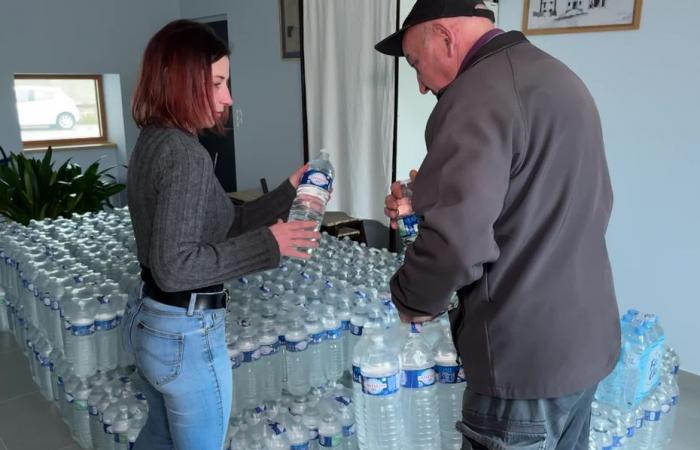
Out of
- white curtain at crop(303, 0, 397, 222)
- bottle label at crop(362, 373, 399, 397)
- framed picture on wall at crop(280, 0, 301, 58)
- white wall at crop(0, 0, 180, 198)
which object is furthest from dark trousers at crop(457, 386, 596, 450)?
white wall at crop(0, 0, 180, 198)

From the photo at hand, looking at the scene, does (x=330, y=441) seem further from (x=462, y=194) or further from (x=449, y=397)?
(x=462, y=194)

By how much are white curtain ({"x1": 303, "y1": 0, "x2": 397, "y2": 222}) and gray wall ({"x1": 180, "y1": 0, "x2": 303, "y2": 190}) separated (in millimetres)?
915

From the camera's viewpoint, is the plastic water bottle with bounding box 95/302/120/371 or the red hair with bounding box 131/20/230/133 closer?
the red hair with bounding box 131/20/230/133

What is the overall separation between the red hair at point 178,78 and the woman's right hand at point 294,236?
29 centimetres

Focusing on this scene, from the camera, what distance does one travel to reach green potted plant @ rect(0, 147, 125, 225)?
3572 mm

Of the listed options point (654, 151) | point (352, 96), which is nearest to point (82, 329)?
point (352, 96)

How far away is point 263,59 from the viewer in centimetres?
536

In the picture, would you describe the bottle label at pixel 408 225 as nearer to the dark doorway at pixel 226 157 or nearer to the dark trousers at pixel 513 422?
the dark trousers at pixel 513 422

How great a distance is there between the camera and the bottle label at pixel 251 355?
1.79 m

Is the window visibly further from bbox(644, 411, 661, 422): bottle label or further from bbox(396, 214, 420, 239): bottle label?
bbox(644, 411, 661, 422): bottle label

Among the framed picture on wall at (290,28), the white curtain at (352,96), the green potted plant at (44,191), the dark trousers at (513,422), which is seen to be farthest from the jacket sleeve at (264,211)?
the framed picture on wall at (290,28)

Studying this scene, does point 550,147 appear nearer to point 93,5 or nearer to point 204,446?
point 204,446

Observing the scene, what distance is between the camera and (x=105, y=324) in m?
2.00

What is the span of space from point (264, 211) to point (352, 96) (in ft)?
8.11
